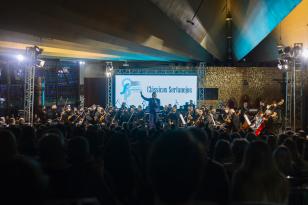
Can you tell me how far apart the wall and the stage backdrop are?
3064mm

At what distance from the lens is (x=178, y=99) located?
28.6 meters

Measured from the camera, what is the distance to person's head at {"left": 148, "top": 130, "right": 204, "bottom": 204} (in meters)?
2.33

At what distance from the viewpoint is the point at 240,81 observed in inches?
1232

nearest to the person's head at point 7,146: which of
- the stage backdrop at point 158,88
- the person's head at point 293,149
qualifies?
the person's head at point 293,149

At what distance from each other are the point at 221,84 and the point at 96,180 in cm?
2737

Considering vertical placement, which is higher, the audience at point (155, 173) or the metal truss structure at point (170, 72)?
the metal truss structure at point (170, 72)

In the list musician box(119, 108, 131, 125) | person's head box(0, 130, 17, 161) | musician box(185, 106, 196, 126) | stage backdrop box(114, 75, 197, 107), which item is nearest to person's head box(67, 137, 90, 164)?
person's head box(0, 130, 17, 161)

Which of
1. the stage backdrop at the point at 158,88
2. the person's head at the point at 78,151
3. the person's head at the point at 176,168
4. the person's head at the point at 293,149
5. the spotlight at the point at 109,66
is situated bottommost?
the person's head at the point at 293,149

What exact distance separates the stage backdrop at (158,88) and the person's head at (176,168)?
2587 centimetres

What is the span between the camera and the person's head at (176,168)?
2.33 metres

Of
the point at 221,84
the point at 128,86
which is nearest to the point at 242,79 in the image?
the point at 221,84

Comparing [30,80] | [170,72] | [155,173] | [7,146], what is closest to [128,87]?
[170,72]

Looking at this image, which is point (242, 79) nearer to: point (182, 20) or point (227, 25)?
point (227, 25)

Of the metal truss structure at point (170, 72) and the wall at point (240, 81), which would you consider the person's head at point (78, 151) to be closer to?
the metal truss structure at point (170, 72)
